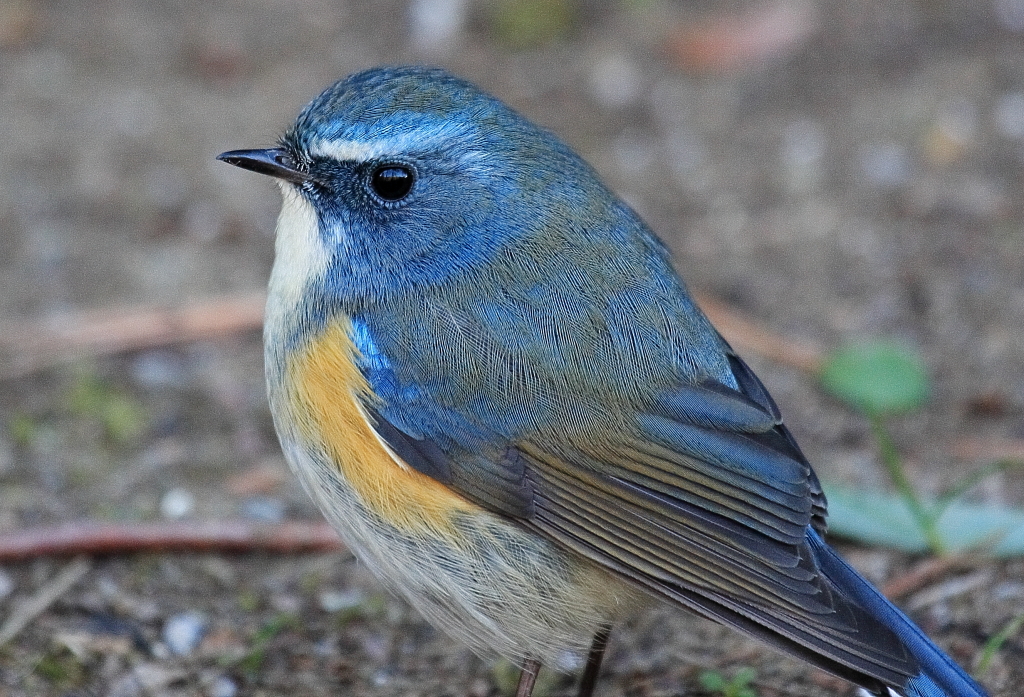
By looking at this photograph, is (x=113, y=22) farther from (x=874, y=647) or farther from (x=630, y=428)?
(x=874, y=647)

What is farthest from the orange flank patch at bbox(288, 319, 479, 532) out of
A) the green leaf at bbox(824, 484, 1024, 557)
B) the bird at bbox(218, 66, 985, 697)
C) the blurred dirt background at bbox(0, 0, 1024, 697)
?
the green leaf at bbox(824, 484, 1024, 557)

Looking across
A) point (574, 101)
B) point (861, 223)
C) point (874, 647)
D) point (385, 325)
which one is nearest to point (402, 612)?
point (385, 325)

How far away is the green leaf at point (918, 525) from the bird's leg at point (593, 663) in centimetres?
102

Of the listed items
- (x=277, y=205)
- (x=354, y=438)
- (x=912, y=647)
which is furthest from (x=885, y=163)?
(x=354, y=438)

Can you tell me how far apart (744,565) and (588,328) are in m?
0.73

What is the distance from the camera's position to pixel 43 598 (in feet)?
13.5

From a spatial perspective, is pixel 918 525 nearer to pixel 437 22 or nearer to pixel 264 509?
pixel 264 509

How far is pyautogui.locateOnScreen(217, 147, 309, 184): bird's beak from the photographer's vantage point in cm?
362

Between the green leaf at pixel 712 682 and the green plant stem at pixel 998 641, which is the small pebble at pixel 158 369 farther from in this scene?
the green plant stem at pixel 998 641

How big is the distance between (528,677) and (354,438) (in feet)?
2.62

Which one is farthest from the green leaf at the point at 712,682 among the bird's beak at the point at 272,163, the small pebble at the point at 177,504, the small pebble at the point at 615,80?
the small pebble at the point at 615,80

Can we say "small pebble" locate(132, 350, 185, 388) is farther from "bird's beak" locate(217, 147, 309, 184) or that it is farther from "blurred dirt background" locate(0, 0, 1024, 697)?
"bird's beak" locate(217, 147, 309, 184)

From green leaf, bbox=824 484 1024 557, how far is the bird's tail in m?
1.01

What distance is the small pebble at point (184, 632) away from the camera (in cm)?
404
